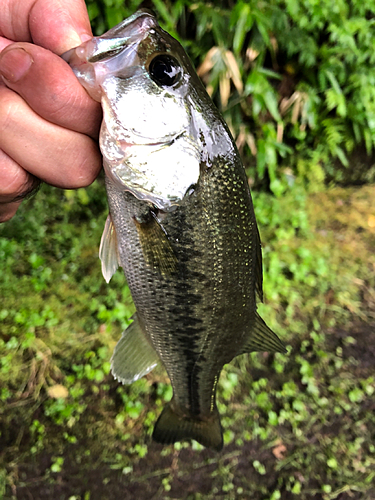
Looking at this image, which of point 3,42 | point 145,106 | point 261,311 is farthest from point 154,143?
point 261,311

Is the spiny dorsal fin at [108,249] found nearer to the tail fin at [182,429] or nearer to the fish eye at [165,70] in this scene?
the fish eye at [165,70]

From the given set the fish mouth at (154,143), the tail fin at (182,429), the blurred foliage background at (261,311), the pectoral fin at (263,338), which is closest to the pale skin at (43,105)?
the fish mouth at (154,143)

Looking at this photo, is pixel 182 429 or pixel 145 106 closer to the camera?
pixel 145 106

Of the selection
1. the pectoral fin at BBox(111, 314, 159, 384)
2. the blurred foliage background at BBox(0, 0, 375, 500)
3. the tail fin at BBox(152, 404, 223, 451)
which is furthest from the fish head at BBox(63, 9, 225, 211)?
the blurred foliage background at BBox(0, 0, 375, 500)

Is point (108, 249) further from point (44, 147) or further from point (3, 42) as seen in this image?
point (3, 42)

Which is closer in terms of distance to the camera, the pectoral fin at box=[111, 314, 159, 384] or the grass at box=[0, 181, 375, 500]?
the pectoral fin at box=[111, 314, 159, 384]

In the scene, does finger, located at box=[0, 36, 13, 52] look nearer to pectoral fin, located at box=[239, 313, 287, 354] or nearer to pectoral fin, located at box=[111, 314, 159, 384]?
pectoral fin, located at box=[111, 314, 159, 384]

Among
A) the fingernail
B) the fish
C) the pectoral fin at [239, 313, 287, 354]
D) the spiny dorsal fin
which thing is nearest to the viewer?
the fingernail
